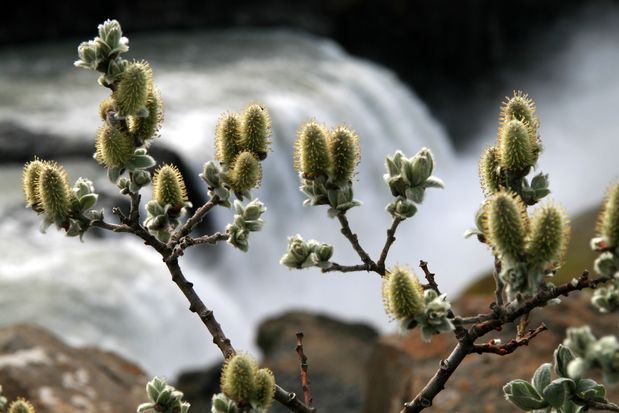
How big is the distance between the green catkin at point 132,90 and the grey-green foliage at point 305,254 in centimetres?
43

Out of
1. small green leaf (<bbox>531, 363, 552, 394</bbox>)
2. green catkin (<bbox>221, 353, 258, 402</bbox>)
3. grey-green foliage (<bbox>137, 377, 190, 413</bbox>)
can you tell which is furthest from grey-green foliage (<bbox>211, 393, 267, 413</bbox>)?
small green leaf (<bbox>531, 363, 552, 394</bbox>)

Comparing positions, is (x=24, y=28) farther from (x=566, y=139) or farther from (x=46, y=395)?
(x=46, y=395)

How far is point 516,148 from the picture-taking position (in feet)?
6.00

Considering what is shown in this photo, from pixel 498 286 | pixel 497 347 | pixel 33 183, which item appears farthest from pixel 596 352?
pixel 33 183

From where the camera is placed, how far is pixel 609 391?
4.40 m

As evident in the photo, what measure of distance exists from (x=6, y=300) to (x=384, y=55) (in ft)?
44.4

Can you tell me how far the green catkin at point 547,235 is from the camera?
1.57 meters

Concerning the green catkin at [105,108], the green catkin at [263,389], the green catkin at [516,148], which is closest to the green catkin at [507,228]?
the green catkin at [516,148]

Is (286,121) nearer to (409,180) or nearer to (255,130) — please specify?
(255,130)

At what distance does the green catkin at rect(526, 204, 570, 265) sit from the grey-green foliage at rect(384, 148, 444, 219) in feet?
1.05

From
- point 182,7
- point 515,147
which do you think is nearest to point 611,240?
point 515,147

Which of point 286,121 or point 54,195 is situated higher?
point 286,121

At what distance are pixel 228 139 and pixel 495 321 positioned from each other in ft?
2.45

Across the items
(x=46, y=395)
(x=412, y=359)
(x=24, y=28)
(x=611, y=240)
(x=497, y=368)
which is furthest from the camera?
(x=24, y=28)
